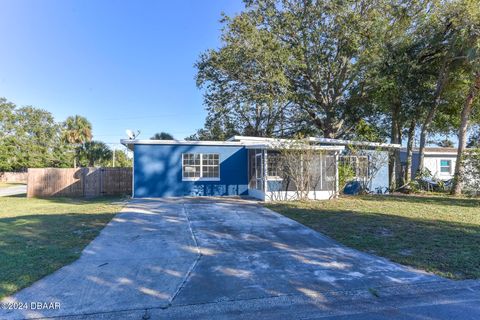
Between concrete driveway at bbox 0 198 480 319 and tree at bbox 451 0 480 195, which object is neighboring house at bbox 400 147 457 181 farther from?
concrete driveway at bbox 0 198 480 319

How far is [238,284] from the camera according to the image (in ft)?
14.0

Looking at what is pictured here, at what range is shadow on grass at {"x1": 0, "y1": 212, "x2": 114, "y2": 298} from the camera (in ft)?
14.5

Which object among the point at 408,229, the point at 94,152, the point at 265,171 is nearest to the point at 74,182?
the point at 94,152

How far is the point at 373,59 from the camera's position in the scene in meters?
18.1

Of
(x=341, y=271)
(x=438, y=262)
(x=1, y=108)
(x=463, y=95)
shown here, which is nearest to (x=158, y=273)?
(x=341, y=271)

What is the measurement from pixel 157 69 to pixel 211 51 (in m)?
7.68

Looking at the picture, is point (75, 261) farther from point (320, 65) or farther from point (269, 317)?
point (320, 65)

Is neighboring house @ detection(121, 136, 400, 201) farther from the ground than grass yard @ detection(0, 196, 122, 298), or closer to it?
farther from the ground

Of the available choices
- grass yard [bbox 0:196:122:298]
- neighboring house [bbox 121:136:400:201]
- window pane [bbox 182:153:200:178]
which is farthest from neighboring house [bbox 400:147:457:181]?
grass yard [bbox 0:196:122:298]

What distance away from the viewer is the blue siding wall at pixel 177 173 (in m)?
14.3

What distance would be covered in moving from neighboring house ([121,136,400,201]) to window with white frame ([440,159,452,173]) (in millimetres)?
13661

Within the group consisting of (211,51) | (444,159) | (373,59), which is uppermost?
(211,51)

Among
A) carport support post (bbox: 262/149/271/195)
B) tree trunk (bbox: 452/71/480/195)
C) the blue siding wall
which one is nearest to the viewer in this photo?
carport support post (bbox: 262/149/271/195)

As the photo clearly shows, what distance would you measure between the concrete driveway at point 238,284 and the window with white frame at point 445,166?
22425mm
